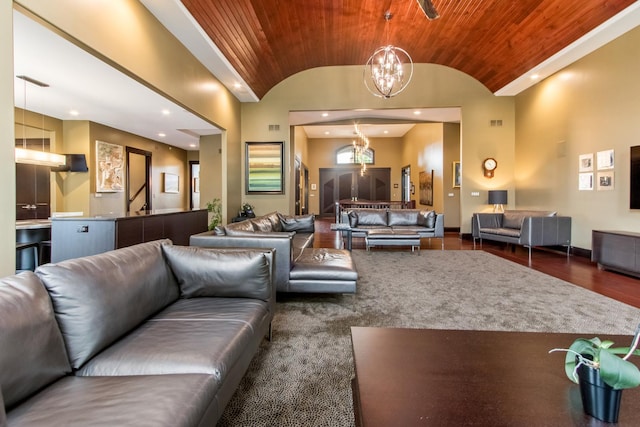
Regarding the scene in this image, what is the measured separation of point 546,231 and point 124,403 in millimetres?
6804

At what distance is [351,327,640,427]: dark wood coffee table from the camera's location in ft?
3.27

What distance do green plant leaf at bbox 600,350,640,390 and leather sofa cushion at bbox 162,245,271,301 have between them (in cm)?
174

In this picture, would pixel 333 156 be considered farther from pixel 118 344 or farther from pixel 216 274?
pixel 118 344

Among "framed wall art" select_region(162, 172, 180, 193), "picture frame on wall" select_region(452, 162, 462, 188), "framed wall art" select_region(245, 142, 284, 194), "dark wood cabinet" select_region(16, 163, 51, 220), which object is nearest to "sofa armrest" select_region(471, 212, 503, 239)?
"picture frame on wall" select_region(452, 162, 462, 188)

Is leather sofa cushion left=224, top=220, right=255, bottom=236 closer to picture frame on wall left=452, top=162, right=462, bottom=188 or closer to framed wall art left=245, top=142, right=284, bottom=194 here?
framed wall art left=245, top=142, right=284, bottom=194

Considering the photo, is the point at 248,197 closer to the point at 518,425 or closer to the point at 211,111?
the point at 211,111

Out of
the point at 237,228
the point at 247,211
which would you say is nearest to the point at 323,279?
the point at 237,228

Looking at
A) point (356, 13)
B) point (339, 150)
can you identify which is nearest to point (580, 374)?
point (356, 13)

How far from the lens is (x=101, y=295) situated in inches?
57.1

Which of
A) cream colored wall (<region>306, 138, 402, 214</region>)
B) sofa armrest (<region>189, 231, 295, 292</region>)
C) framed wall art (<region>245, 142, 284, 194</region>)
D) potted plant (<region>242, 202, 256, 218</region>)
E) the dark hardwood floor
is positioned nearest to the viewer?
sofa armrest (<region>189, 231, 295, 292</region>)

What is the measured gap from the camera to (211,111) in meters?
6.21

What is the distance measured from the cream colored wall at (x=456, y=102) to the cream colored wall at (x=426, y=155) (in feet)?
5.97

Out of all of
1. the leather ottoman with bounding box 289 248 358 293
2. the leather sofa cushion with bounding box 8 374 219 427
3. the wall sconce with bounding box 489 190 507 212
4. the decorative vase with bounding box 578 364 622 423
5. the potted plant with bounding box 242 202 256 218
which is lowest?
the leather ottoman with bounding box 289 248 358 293

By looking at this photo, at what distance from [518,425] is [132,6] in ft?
16.5
